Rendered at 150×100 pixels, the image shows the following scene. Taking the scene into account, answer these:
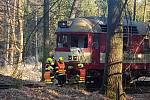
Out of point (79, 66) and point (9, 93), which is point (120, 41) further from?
point (79, 66)

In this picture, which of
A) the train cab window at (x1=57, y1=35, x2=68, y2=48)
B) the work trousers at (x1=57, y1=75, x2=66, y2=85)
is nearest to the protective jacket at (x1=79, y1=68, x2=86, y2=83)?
the work trousers at (x1=57, y1=75, x2=66, y2=85)

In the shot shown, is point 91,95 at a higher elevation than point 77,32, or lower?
lower

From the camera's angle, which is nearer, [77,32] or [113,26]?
[113,26]

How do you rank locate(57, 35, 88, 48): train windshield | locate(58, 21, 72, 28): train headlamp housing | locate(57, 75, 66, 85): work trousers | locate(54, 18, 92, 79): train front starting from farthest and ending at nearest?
locate(58, 21, 72, 28): train headlamp housing → locate(57, 35, 88, 48): train windshield → locate(54, 18, 92, 79): train front → locate(57, 75, 66, 85): work trousers

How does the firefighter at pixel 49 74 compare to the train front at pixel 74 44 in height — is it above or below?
below

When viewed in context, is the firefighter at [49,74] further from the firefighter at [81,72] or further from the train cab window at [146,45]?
the train cab window at [146,45]

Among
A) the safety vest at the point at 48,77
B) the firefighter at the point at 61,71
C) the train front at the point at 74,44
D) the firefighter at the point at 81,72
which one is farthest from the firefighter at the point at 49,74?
the firefighter at the point at 81,72

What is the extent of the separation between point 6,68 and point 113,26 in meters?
15.0

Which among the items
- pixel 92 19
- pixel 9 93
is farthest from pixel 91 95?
pixel 92 19

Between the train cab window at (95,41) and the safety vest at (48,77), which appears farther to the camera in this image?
the train cab window at (95,41)

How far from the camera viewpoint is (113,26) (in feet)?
39.4

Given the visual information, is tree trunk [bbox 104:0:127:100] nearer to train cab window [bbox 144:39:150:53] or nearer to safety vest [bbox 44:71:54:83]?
safety vest [bbox 44:71:54:83]

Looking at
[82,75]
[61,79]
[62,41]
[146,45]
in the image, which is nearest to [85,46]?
[62,41]

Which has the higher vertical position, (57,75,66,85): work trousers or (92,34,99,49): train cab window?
(92,34,99,49): train cab window
